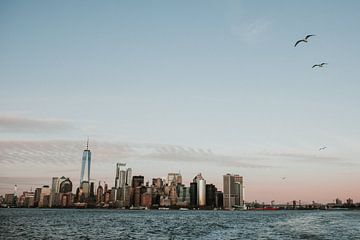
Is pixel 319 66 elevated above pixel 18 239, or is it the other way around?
pixel 319 66

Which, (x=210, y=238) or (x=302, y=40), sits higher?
(x=302, y=40)

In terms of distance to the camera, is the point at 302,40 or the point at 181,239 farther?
the point at 181,239

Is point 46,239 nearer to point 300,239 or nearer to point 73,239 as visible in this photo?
point 73,239

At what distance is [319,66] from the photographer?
43156mm

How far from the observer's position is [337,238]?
65.3 m

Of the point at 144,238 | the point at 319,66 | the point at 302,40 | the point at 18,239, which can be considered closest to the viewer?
the point at 302,40

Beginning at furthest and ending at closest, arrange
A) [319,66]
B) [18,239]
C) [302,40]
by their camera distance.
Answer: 1. [18,239]
2. [319,66]
3. [302,40]

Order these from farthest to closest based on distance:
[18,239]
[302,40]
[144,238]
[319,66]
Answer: [144,238] → [18,239] → [319,66] → [302,40]

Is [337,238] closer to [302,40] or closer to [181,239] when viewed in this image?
[181,239]

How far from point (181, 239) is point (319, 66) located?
37.4m

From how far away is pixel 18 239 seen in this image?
200ft

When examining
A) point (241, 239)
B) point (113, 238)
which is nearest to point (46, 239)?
point (113, 238)

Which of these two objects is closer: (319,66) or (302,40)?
(302,40)

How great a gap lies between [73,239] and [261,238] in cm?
3326
